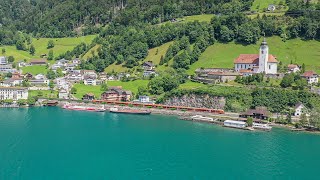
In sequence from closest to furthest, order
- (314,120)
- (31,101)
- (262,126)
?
(314,120)
(262,126)
(31,101)

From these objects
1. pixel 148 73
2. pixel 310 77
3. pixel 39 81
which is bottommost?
pixel 39 81

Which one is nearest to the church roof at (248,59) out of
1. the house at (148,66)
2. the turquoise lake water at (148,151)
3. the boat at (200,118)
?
the house at (148,66)

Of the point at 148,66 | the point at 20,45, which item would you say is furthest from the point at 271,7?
the point at 20,45

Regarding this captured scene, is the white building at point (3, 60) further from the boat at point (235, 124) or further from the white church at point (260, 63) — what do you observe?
the boat at point (235, 124)

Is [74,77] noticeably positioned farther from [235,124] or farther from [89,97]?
[235,124]

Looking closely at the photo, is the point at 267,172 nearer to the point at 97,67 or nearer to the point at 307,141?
the point at 307,141

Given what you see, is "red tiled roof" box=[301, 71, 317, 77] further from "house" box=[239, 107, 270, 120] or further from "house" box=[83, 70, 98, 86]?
"house" box=[83, 70, 98, 86]

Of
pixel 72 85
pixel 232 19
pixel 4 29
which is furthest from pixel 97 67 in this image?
pixel 4 29
